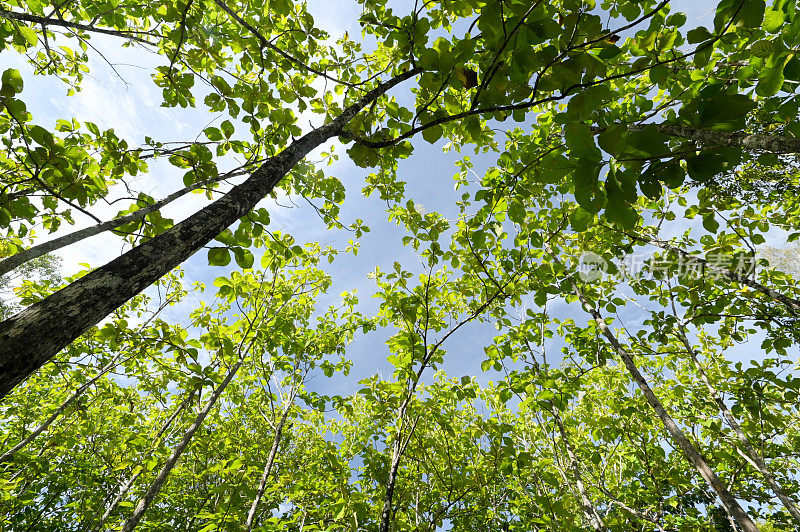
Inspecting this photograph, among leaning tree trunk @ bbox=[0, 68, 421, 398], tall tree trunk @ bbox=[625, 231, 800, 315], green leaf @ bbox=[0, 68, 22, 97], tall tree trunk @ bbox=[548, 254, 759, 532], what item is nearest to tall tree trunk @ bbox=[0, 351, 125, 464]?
green leaf @ bbox=[0, 68, 22, 97]

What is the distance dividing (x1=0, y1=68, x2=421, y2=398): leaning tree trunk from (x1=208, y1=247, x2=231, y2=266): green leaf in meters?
0.35

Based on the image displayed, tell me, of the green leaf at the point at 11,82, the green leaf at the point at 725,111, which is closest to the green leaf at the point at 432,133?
the green leaf at the point at 725,111

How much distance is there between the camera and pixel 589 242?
3811 millimetres

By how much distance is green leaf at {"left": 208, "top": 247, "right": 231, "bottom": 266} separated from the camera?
5.48 feet

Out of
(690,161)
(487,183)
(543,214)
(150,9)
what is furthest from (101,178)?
(543,214)

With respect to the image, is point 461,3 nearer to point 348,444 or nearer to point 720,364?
point 720,364

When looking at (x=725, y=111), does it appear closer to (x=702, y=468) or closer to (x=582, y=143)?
(x=582, y=143)

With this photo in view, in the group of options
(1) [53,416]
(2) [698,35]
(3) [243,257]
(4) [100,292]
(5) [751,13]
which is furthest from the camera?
(1) [53,416]

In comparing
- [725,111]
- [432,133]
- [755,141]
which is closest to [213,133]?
[432,133]

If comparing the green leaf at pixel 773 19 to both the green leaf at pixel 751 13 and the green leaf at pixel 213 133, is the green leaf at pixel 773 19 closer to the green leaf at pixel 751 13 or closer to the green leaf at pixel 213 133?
the green leaf at pixel 751 13

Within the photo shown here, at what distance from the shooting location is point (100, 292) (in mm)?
884

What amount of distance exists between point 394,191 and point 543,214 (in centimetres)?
173

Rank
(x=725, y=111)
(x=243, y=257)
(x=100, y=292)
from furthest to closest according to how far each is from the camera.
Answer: (x=243, y=257) < (x=725, y=111) < (x=100, y=292)

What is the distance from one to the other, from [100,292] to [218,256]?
0.82 meters
